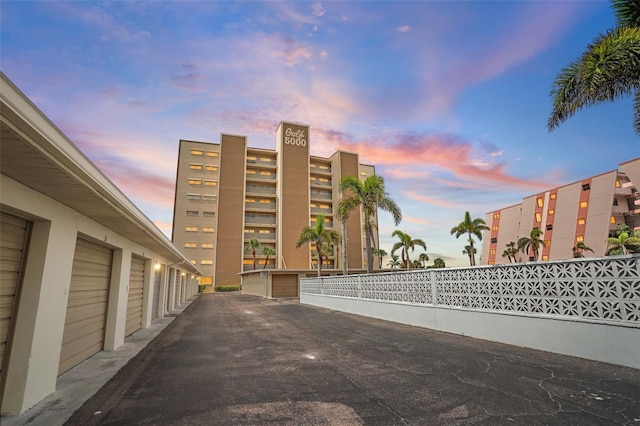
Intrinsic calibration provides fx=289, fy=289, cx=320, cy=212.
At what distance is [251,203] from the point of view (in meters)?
62.2

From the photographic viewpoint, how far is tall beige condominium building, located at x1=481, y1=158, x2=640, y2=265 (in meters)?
44.8

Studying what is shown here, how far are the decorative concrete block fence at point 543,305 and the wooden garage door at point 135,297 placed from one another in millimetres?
10315

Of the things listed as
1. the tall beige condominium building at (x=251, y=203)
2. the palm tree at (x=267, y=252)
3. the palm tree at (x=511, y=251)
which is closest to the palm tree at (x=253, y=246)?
the tall beige condominium building at (x=251, y=203)

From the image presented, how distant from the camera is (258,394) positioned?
4.18 meters

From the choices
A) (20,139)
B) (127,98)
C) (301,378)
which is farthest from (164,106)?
(301,378)

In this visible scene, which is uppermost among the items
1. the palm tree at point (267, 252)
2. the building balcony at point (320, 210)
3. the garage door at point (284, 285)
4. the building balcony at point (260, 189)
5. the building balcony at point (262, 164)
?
the building balcony at point (262, 164)

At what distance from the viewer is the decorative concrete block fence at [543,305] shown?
545 cm

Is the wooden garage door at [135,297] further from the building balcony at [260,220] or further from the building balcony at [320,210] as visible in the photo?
the building balcony at [320,210]

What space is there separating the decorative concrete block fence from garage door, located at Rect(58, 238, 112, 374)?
9.91 metres

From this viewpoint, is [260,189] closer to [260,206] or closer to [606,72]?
[260,206]

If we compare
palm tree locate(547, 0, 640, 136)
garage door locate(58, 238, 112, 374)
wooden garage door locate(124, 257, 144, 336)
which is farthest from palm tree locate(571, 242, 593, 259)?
garage door locate(58, 238, 112, 374)

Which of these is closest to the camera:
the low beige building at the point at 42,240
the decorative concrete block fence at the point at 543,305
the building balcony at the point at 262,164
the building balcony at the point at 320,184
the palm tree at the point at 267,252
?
the low beige building at the point at 42,240

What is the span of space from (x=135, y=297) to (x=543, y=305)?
1310 centimetres

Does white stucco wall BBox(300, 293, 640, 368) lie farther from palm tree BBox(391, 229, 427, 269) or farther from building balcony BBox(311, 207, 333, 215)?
building balcony BBox(311, 207, 333, 215)
